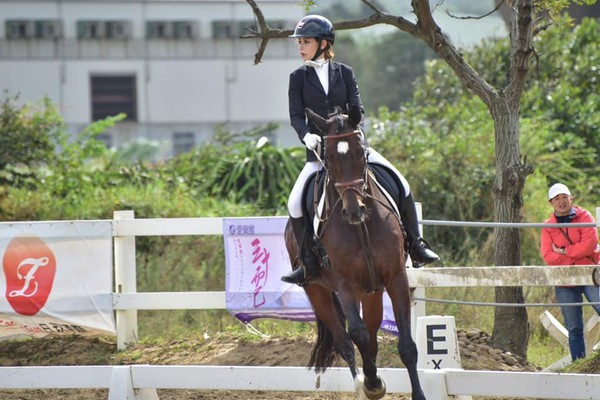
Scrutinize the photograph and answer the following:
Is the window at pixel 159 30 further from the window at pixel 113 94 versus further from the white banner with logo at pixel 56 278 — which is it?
the white banner with logo at pixel 56 278

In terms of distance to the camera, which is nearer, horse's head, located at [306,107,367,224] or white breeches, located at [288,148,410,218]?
horse's head, located at [306,107,367,224]

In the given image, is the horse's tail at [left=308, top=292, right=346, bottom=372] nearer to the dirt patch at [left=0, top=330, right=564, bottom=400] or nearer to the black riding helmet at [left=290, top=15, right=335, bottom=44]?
the dirt patch at [left=0, top=330, right=564, bottom=400]

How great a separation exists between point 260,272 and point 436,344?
2.93 m

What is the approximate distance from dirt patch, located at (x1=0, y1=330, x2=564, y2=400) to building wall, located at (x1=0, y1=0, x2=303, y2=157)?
3783 centimetres

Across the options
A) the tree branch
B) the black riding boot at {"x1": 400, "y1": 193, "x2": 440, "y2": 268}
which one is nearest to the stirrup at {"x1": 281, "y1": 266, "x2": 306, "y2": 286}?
the black riding boot at {"x1": 400, "y1": 193, "x2": 440, "y2": 268}

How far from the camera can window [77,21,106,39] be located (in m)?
49.7

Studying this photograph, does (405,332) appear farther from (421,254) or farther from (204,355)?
(204,355)

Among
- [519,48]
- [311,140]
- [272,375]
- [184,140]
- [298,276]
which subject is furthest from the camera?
A: [184,140]

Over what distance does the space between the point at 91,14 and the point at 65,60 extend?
94.2 inches

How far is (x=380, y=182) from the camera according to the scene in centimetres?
848

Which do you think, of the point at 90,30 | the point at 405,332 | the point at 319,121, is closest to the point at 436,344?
the point at 405,332

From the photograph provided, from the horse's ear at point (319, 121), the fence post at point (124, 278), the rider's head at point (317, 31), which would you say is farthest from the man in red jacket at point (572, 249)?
the fence post at point (124, 278)

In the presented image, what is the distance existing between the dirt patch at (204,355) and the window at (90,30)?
127 ft

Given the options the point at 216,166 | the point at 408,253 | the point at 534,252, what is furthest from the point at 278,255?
the point at 216,166
